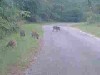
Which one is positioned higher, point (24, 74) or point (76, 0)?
point (24, 74)

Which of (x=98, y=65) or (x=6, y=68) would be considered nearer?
(x=6, y=68)

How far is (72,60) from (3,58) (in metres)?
3.15

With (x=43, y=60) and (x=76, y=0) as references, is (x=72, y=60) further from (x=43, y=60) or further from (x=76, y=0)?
(x=76, y=0)

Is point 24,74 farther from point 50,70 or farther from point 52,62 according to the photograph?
point 52,62

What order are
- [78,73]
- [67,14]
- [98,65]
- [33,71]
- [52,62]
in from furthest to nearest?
[67,14], [52,62], [98,65], [33,71], [78,73]

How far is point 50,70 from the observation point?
1430 centimetres

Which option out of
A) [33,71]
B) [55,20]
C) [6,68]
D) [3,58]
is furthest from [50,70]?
[55,20]

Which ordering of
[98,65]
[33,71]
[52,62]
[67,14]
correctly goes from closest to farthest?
[33,71]
[98,65]
[52,62]
[67,14]

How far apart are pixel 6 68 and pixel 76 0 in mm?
101158

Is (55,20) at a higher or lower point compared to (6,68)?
lower

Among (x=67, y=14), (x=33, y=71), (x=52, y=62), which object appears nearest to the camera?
(x=33, y=71)

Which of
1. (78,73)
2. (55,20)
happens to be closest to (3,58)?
(78,73)

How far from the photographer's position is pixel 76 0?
114 m

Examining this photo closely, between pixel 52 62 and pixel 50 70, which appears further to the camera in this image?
pixel 52 62
